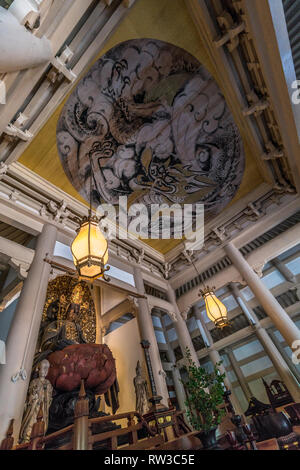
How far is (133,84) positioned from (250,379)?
11.0m

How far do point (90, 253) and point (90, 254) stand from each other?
0.02 m

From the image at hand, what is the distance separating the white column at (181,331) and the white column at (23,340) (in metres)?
4.72

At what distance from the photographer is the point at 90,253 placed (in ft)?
9.14

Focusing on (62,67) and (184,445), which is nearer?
(184,445)

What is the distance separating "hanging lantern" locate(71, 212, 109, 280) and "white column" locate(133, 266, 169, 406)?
3.48 m

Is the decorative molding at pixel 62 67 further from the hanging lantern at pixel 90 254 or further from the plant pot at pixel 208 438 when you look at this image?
the plant pot at pixel 208 438

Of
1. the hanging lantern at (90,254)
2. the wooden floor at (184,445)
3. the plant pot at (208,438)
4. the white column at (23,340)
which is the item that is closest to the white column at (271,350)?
the wooden floor at (184,445)

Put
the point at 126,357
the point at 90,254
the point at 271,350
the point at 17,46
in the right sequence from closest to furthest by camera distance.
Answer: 1. the point at 17,46
2. the point at 90,254
3. the point at 126,357
4. the point at 271,350

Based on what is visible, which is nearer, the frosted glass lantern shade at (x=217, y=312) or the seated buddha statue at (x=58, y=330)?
the seated buddha statue at (x=58, y=330)

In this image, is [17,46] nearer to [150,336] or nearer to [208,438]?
[208,438]

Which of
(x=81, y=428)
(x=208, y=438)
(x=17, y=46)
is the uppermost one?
(x=17, y=46)

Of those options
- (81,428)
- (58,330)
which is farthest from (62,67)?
(58,330)

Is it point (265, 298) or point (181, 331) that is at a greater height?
point (181, 331)

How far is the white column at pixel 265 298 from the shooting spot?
521 centimetres
